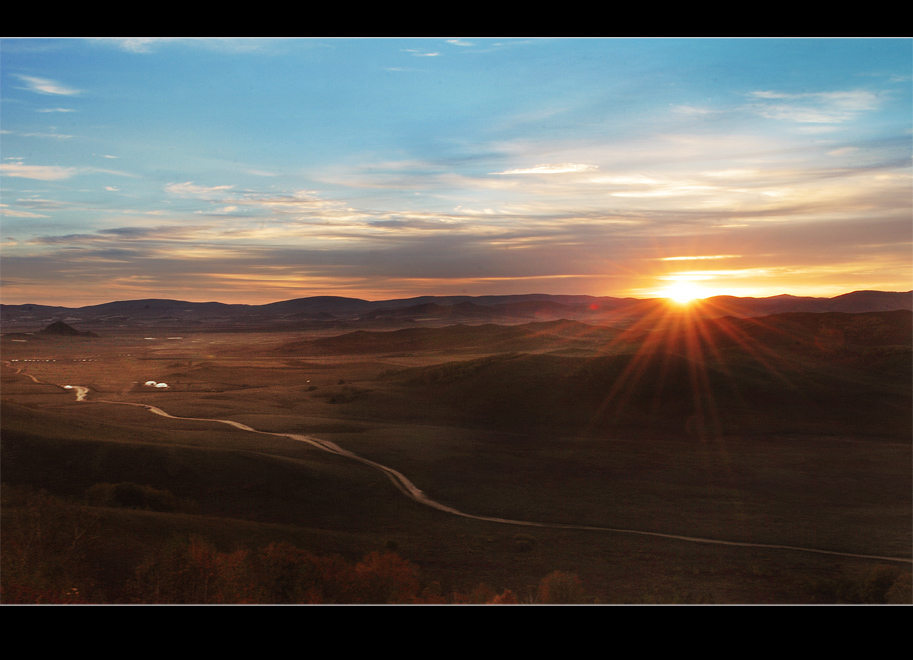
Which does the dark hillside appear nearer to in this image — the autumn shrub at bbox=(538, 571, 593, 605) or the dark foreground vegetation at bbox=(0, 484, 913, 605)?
the dark foreground vegetation at bbox=(0, 484, 913, 605)

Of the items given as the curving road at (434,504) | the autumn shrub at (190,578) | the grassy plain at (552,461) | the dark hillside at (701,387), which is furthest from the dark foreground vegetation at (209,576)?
the dark hillside at (701,387)

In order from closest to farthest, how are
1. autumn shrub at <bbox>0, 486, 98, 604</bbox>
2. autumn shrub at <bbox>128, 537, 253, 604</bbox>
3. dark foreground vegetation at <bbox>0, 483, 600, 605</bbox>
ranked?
autumn shrub at <bbox>0, 486, 98, 604</bbox>
dark foreground vegetation at <bbox>0, 483, 600, 605</bbox>
autumn shrub at <bbox>128, 537, 253, 604</bbox>

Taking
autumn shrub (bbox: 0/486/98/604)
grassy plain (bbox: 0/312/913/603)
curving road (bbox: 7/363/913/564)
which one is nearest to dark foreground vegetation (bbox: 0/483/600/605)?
autumn shrub (bbox: 0/486/98/604)

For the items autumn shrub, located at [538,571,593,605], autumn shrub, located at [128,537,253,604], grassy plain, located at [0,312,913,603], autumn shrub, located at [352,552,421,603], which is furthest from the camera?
grassy plain, located at [0,312,913,603]

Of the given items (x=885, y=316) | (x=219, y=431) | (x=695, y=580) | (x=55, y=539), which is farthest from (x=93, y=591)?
(x=885, y=316)

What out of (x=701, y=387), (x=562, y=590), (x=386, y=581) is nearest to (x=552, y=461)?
(x=562, y=590)

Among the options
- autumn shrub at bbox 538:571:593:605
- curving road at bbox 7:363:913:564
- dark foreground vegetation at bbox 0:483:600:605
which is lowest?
curving road at bbox 7:363:913:564

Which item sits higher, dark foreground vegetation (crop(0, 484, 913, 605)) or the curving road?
dark foreground vegetation (crop(0, 484, 913, 605))

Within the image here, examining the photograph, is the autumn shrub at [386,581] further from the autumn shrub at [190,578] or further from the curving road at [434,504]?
the curving road at [434,504]
